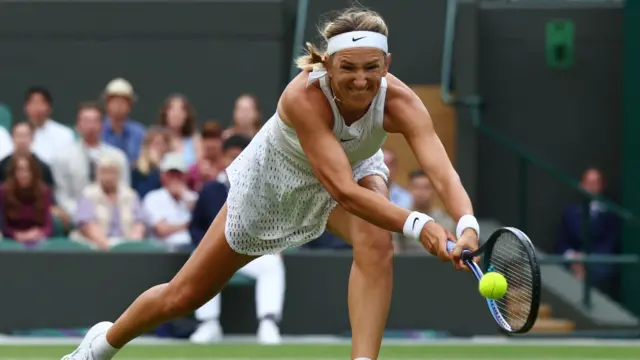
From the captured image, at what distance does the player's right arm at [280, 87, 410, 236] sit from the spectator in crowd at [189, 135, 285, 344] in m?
5.04

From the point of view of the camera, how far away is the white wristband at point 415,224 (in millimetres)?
5125

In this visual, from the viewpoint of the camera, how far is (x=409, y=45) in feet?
45.7

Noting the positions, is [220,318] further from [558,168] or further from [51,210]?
[558,168]

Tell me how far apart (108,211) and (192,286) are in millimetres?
5248

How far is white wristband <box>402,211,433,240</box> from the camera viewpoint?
512cm

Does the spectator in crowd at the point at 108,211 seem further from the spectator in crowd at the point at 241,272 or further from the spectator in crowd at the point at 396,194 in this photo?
the spectator in crowd at the point at 396,194

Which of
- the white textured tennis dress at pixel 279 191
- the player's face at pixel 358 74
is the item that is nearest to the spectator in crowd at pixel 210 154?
the white textured tennis dress at pixel 279 191

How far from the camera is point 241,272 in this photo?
10930 mm

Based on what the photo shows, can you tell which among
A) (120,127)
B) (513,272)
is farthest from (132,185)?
(513,272)

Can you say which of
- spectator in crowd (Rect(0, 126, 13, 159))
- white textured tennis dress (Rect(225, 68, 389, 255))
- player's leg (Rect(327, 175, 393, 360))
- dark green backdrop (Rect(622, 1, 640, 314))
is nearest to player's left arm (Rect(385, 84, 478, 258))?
white textured tennis dress (Rect(225, 68, 389, 255))

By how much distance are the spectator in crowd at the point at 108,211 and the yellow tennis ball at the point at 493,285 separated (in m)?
6.60

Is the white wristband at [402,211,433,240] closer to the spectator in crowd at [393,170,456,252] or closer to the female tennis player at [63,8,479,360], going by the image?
the female tennis player at [63,8,479,360]

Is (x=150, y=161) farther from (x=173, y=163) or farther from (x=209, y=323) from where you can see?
(x=209, y=323)

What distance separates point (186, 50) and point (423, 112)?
27.1 feet
